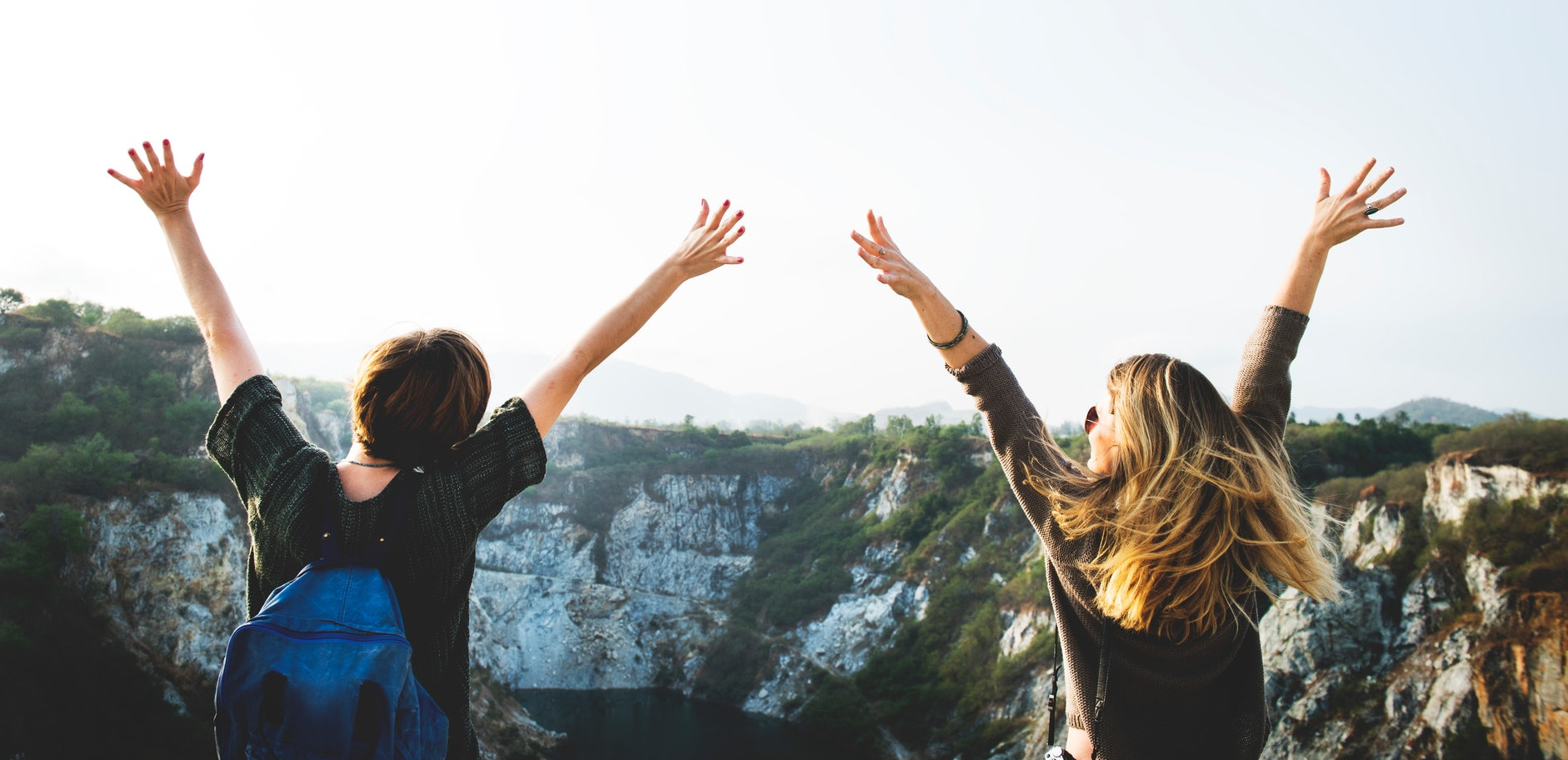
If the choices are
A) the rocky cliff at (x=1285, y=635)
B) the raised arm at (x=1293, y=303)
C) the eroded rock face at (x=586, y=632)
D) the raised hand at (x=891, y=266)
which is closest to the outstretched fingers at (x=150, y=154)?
the raised hand at (x=891, y=266)

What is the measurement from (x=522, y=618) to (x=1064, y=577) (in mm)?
54792

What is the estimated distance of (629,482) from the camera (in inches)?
2549

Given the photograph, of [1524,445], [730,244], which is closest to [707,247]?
[730,244]

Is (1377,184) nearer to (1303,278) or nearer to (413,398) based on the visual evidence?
(1303,278)

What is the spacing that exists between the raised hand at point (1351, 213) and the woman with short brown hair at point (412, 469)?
2.27 meters

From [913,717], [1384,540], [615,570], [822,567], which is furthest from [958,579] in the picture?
[615,570]

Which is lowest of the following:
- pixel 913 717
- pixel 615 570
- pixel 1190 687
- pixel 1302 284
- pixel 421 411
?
pixel 913 717

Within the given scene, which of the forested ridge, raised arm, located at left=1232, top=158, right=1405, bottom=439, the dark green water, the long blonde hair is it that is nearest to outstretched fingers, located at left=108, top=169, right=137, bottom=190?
the long blonde hair

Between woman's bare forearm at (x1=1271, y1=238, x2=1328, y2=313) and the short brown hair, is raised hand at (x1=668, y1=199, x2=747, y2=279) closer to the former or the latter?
the short brown hair

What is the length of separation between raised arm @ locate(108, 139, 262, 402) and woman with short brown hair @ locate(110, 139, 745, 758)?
0.01 m

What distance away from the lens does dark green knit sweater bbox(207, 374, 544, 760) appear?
1.78 m

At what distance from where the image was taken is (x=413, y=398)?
1865mm

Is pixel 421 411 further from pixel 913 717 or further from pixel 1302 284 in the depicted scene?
pixel 913 717

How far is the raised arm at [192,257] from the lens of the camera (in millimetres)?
2152
